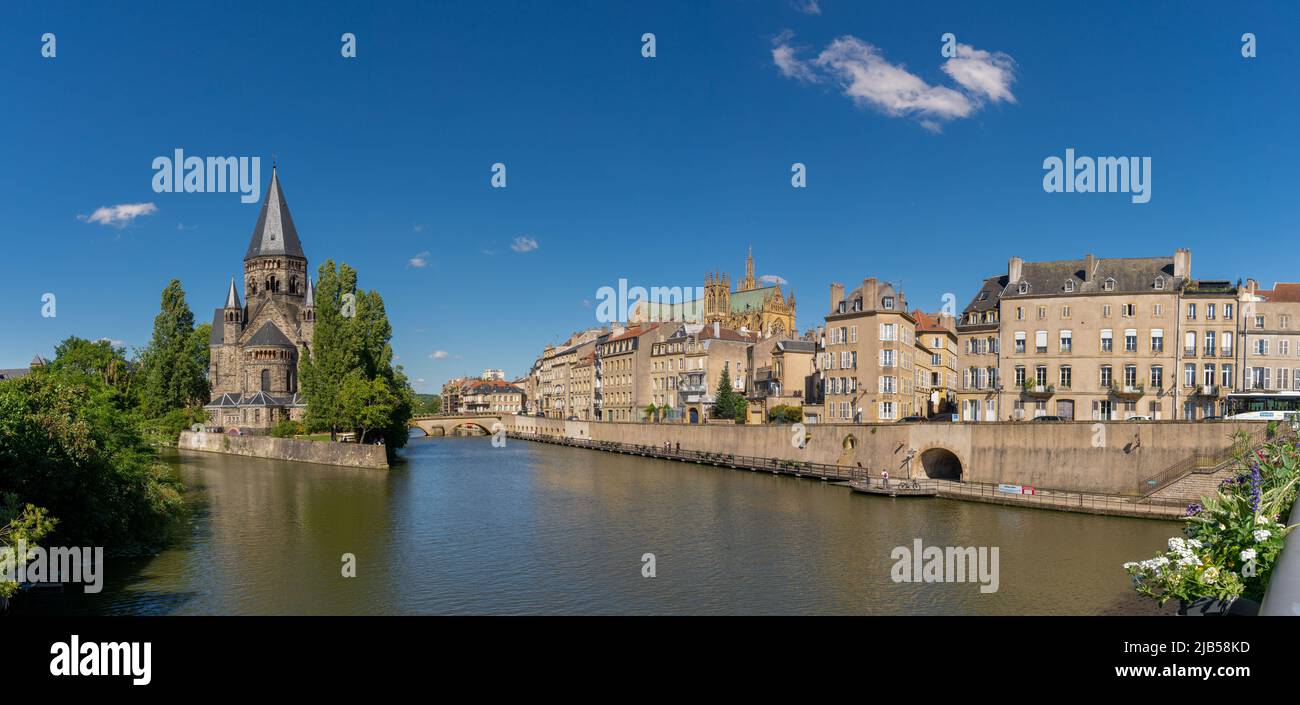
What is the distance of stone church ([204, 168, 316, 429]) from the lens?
8962 cm

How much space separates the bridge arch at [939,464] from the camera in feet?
159

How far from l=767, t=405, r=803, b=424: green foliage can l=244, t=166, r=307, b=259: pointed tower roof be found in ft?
235

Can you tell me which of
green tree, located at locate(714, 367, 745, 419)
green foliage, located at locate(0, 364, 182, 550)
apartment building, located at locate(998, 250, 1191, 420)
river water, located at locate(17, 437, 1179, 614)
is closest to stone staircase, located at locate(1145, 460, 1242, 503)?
river water, located at locate(17, 437, 1179, 614)

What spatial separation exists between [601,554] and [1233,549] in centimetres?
2211

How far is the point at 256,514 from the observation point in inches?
1502

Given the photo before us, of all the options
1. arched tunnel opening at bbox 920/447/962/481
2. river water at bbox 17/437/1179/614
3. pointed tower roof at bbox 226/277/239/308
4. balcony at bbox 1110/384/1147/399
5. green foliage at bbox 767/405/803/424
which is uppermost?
pointed tower roof at bbox 226/277/239/308

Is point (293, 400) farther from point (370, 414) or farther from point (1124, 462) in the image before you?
point (1124, 462)

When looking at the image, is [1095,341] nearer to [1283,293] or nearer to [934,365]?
[1283,293]

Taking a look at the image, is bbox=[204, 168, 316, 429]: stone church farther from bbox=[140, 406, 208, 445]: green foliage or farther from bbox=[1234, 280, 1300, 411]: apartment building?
bbox=[1234, 280, 1300, 411]: apartment building

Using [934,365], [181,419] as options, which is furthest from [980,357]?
[181,419]

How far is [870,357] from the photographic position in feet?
183

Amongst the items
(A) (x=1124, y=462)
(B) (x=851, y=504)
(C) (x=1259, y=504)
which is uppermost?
(C) (x=1259, y=504)
